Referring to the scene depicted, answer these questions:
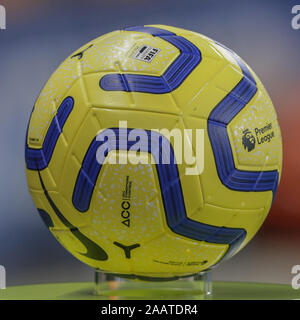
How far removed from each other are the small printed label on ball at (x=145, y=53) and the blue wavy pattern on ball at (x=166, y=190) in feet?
0.78

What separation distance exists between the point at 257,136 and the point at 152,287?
0.58 meters

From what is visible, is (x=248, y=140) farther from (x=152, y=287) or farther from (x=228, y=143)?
(x=152, y=287)

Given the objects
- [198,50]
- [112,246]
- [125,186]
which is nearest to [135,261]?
[112,246]

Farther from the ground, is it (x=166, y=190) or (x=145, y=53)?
(x=145, y=53)

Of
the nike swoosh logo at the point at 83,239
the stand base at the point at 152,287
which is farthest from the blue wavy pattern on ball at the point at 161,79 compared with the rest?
the stand base at the point at 152,287

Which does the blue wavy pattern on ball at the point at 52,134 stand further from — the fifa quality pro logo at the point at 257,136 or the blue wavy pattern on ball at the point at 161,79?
the fifa quality pro logo at the point at 257,136

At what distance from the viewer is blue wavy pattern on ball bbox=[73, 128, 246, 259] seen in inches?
79.3

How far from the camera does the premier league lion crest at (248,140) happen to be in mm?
2119

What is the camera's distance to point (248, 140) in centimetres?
212

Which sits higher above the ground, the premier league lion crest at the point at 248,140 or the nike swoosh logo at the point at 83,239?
the premier league lion crest at the point at 248,140

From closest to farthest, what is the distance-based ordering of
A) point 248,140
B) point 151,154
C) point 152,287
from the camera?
point 151,154 → point 248,140 → point 152,287

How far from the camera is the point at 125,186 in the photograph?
2.03m

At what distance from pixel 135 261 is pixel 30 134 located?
0.51m

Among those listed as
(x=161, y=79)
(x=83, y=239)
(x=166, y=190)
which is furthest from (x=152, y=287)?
(x=161, y=79)
